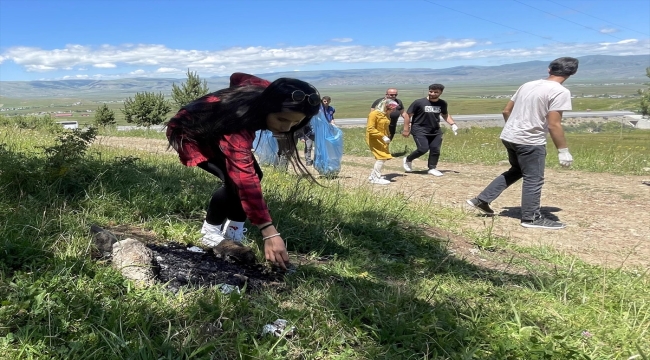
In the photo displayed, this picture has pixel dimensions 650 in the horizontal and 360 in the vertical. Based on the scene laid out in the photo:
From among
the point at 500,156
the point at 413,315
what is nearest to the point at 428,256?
the point at 413,315

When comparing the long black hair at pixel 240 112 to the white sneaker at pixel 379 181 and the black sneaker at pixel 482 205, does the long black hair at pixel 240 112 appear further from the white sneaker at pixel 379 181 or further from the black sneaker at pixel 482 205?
the white sneaker at pixel 379 181

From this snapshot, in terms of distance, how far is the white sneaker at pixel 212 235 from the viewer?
3.26 meters

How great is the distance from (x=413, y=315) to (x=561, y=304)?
3.28 ft

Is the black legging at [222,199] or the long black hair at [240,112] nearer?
the long black hair at [240,112]

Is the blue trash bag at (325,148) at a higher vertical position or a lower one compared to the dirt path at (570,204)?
higher

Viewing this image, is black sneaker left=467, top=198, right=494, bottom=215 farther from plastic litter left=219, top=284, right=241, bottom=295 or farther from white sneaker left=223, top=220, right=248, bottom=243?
plastic litter left=219, top=284, right=241, bottom=295

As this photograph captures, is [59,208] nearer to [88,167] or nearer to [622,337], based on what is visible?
[88,167]

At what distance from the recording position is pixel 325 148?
8.81 m

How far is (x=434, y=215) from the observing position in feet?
17.8

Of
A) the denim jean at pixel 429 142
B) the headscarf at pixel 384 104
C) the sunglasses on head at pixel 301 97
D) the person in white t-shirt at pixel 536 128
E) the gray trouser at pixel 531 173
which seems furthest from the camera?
the denim jean at pixel 429 142

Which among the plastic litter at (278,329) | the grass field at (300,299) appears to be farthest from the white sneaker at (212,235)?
the plastic litter at (278,329)

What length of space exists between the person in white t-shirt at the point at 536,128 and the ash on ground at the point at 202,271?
3469 mm

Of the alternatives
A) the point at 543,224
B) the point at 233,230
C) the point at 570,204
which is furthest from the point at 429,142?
the point at 233,230

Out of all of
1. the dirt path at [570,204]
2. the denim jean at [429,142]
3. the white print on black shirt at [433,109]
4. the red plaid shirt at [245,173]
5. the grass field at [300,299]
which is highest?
the white print on black shirt at [433,109]
